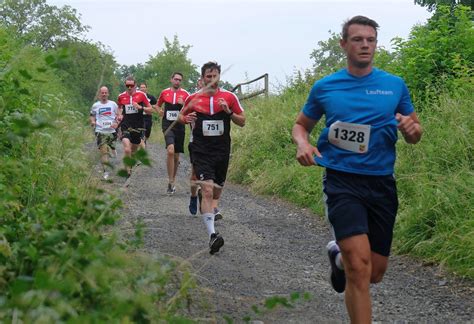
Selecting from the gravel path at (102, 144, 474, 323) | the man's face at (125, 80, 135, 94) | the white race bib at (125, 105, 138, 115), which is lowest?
the gravel path at (102, 144, 474, 323)

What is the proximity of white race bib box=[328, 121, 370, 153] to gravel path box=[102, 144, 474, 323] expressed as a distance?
3.75 feet

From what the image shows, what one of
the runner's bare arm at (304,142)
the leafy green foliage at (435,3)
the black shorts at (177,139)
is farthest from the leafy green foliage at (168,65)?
the runner's bare arm at (304,142)

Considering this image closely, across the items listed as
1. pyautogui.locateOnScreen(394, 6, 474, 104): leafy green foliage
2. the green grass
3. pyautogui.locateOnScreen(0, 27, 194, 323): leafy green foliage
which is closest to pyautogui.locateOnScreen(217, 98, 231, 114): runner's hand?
the green grass

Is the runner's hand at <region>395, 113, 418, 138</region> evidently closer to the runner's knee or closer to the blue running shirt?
the blue running shirt

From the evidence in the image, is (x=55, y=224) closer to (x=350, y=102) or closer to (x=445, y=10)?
(x=350, y=102)

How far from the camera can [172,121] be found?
13.2 metres

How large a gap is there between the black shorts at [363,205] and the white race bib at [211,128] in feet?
12.5

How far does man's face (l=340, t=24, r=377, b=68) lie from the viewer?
15.3 feet

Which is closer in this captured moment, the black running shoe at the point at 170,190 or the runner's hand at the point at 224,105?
the runner's hand at the point at 224,105

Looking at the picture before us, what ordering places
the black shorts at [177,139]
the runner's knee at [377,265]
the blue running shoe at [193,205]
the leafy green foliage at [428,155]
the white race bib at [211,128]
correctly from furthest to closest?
the black shorts at [177,139]
the blue running shoe at [193,205]
the white race bib at [211,128]
the leafy green foliage at [428,155]
the runner's knee at [377,265]

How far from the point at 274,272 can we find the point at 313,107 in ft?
8.64

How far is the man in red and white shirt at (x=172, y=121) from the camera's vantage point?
13.0 metres

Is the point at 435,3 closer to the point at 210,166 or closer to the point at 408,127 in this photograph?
the point at 210,166

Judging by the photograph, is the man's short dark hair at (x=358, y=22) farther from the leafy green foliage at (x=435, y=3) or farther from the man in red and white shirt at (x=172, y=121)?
the leafy green foliage at (x=435, y=3)
